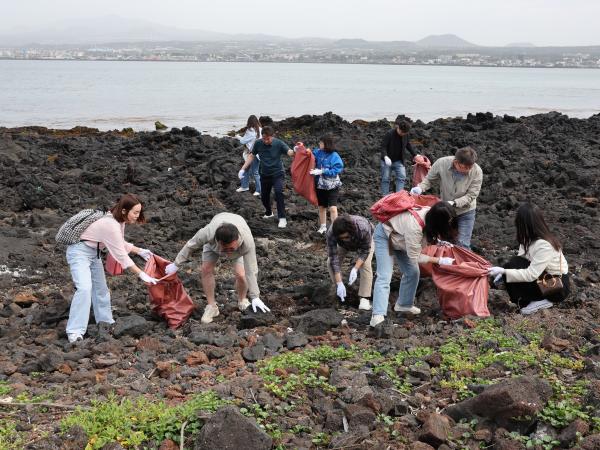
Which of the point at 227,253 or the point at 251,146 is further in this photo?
the point at 251,146

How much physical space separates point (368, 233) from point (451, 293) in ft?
3.47

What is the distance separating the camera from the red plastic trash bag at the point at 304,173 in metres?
10.6

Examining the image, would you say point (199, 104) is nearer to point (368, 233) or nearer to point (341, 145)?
point (341, 145)

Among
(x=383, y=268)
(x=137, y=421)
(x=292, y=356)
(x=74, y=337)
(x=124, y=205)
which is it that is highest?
(x=124, y=205)

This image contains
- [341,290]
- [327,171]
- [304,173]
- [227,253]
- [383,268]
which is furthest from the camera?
[304,173]

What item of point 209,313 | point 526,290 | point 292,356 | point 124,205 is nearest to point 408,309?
point 526,290

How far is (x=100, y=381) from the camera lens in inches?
227

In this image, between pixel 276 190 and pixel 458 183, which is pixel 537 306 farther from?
pixel 276 190

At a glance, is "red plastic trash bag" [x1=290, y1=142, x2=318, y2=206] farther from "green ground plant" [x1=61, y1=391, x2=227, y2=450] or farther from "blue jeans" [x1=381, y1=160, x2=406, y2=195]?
"green ground plant" [x1=61, y1=391, x2=227, y2=450]

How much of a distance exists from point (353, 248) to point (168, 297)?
6.75ft

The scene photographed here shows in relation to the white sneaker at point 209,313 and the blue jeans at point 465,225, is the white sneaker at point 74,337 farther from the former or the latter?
the blue jeans at point 465,225

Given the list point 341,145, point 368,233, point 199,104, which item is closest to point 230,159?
point 341,145

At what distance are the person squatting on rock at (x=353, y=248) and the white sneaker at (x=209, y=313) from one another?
134 cm

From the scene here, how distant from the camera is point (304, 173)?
1061cm
